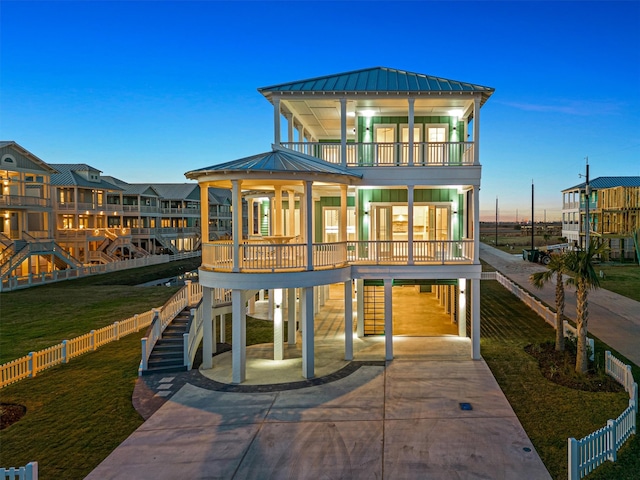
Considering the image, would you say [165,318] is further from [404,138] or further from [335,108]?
[404,138]

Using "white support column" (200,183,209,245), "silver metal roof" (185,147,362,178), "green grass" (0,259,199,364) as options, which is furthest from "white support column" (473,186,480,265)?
"green grass" (0,259,199,364)

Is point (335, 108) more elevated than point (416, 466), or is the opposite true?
point (335, 108)

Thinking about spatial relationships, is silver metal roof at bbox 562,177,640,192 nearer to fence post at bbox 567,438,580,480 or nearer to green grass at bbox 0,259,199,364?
green grass at bbox 0,259,199,364

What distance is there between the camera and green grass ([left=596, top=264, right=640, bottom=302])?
28931 millimetres

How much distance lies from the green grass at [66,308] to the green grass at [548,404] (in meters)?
17.9

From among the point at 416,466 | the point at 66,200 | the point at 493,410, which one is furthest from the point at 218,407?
the point at 66,200

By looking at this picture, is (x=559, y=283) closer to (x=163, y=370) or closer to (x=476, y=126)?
(x=476, y=126)

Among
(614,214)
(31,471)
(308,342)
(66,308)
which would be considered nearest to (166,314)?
(308,342)

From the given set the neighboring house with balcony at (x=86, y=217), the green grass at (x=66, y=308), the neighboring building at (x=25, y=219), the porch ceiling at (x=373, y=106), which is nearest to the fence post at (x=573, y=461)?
the porch ceiling at (x=373, y=106)

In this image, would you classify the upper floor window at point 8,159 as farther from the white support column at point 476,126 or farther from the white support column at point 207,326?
the white support column at point 476,126

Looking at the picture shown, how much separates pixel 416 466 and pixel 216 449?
439 centimetres

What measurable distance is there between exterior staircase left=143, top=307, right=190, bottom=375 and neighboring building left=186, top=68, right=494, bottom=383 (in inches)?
40.6

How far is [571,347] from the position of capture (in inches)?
628

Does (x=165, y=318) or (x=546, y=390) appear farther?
(x=165, y=318)
